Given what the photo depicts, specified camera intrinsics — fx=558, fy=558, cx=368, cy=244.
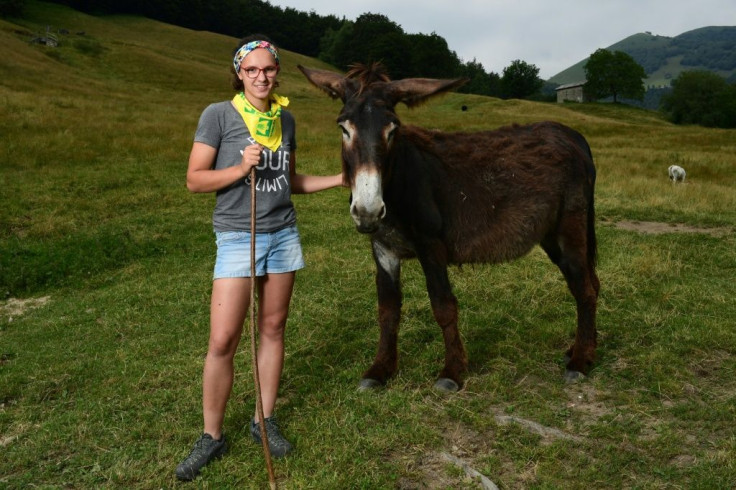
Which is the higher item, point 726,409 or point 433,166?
point 433,166

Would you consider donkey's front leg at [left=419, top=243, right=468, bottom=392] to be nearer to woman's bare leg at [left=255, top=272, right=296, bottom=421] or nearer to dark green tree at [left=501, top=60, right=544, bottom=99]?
woman's bare leg at [left=255, top=272, right=296, bottom=421]

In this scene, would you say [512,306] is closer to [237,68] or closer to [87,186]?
[237,68]

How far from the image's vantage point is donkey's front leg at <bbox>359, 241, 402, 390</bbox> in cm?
479

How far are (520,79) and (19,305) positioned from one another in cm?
9440

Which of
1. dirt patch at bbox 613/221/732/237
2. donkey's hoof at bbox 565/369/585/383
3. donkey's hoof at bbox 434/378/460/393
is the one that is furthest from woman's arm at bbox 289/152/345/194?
dirt patch at bbox 613/221/732/237

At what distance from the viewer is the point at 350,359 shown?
5.46 metres

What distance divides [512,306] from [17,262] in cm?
787

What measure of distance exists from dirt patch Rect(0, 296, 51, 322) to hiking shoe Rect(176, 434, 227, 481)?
17.6 feet

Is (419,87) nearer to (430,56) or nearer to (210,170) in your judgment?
(210,170)

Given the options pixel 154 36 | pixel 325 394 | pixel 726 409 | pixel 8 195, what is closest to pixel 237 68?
pixel 325 394

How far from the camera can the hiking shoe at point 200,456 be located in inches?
143

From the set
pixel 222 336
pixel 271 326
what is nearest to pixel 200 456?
pixel 222 336

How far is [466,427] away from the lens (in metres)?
4.16

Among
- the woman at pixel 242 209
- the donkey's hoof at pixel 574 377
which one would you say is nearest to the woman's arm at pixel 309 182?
the woman at pixel 242 209
